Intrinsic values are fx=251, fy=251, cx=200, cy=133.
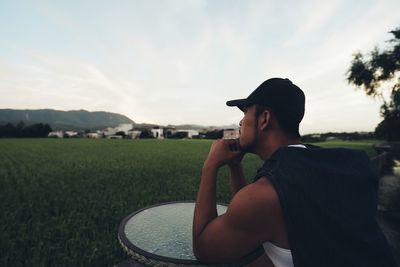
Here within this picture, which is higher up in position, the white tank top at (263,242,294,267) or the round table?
the white tank top at (263,242,294,267)

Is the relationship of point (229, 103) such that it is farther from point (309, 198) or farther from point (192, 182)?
point (192, 182)

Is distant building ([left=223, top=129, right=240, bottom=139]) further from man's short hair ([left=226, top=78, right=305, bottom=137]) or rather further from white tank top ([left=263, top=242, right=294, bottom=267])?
white tank top ([left=263, top=242, right=294, bottom=267])

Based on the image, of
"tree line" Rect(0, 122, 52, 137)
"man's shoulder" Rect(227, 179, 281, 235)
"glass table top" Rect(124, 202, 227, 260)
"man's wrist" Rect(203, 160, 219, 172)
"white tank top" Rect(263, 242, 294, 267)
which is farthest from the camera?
"tree line" Rect(0, 122, 52, 137)

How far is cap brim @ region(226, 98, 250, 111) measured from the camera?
1.78 meters

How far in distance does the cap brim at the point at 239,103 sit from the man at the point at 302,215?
9.4 inches

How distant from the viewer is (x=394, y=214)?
21.5 ft

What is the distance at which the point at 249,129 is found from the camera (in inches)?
69.4

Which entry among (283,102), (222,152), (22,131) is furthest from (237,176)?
(22,131)

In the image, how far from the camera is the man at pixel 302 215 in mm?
1258

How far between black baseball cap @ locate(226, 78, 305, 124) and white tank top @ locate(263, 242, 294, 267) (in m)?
0.78

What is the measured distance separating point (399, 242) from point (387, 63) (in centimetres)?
3145

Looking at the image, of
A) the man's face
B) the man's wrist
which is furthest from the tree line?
the man's face

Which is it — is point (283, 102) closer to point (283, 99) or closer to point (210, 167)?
A: point (283, 99)

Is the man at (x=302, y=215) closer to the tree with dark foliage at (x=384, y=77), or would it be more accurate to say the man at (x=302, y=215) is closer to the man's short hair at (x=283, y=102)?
the man's short hair at (x=283, y=102)
